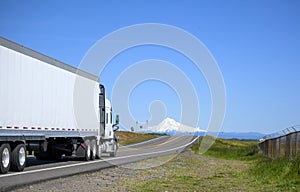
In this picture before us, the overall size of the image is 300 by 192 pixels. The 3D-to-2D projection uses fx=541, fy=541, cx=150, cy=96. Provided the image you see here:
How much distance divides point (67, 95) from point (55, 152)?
12.4ft

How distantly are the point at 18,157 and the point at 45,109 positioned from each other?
315cm

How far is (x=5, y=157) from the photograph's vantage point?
62.5 feet

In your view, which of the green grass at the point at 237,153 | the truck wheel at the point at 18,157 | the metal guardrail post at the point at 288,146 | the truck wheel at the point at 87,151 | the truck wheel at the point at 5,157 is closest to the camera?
the truck wheel at the point at 5,157

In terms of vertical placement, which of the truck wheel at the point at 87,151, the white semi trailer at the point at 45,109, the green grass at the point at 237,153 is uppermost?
the white semi trailer at the point at 45,109

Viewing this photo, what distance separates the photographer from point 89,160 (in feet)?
97.7

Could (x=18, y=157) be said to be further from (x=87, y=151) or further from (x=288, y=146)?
(x=288, y=146)

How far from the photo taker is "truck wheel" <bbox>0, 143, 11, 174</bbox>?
1861 cm

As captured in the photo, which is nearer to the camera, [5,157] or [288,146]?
[5,157]

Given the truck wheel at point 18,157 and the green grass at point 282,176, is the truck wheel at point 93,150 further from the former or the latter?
the green grass at point 282,176

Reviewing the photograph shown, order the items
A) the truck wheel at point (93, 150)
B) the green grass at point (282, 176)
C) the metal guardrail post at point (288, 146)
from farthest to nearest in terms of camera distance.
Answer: the truck wheel at point (93, 150) → the metal guardrail post at point (288, 146) → the green grass at point (282, 176)

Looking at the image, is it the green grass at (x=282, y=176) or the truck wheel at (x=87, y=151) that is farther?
the truck wheel at (x=87, y=151)

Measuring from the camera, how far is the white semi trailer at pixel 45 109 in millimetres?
18781

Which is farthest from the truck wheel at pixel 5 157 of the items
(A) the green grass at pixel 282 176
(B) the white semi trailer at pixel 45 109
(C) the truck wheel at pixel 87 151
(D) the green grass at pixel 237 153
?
(D) the green grass at pixel 237 153

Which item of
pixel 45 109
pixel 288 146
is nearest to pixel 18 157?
pixel 45 109
